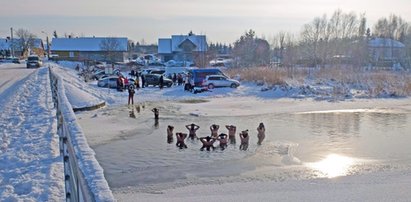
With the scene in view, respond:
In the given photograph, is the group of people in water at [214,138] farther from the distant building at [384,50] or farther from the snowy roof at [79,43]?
the snowy roof at [79,43]

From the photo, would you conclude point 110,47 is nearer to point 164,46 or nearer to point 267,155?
point 164,46

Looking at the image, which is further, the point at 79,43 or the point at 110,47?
the point at 79,43

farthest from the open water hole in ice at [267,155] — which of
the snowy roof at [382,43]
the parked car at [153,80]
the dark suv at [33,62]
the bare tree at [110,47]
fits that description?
the bare tree at [110,47]

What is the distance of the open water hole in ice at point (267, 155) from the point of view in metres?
11.0

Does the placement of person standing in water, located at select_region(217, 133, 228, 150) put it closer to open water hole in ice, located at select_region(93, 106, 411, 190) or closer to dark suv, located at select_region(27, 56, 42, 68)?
open water hole in ice, located at select_region(93, 106, 411, 190)

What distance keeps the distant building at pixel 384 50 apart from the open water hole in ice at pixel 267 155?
69.9 metres

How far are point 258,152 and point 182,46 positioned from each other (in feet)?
261

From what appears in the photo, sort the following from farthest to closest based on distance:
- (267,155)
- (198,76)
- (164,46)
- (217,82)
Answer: (164,46) → (198,76) → (217,82) → (267,155)

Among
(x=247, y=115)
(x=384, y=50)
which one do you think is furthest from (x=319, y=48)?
(x=247, y=115)

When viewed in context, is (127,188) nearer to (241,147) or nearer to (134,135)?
(241,147)

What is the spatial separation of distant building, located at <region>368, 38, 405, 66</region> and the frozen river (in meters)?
68.5

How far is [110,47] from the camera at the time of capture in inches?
3780

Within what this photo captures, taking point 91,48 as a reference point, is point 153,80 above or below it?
below

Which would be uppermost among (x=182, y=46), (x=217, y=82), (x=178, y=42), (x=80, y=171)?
(x=178, y=42)
